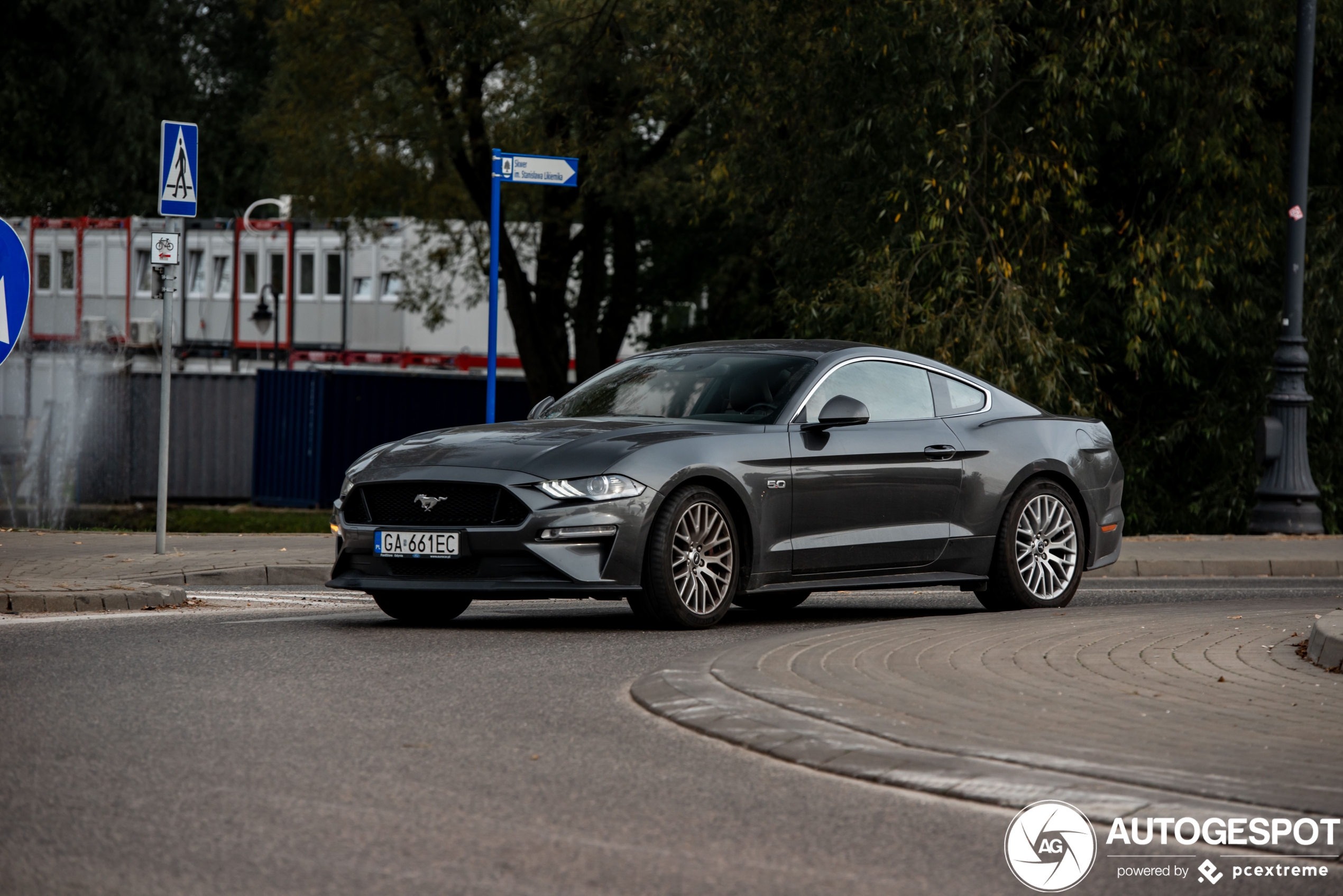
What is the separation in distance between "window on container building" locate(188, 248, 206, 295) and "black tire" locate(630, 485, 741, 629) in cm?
3573

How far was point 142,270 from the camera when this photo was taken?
42.7 metres

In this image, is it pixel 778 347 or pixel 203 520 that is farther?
pixel 203 520

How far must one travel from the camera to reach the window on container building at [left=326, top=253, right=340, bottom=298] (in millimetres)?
42281

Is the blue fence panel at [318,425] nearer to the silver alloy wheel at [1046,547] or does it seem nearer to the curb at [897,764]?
the silver alloy wheel at [1046,547]

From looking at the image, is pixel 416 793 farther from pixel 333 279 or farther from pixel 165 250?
pixel 333 279

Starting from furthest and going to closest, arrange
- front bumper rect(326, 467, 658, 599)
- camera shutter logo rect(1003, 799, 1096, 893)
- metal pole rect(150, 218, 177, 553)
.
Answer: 1. metal pole rect(150, 218, 177, 553)
2. front bumper rect(326, 467, 658, 599)
3. camera shutter logo rect(1003, 799, 1096, 893)

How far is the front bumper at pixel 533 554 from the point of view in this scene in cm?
902

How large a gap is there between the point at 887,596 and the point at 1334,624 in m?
4.22

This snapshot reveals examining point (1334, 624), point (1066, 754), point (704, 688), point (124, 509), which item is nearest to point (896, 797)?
point (1066, 754)

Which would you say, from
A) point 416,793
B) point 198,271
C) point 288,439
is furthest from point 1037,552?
point 198,271

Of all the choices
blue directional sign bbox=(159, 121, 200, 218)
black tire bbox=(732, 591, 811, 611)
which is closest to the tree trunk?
blue directional sign bbox=(159, 121, 200, 218)

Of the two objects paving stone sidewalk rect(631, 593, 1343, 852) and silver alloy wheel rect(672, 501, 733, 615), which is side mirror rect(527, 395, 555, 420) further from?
paving stone sidewalk rect(631, 593, 1343, 852)

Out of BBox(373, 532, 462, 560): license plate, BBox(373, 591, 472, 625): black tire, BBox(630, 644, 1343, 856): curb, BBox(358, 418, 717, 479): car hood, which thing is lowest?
BBox(373, 591, 472, 625): black tire

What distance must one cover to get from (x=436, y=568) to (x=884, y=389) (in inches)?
117
